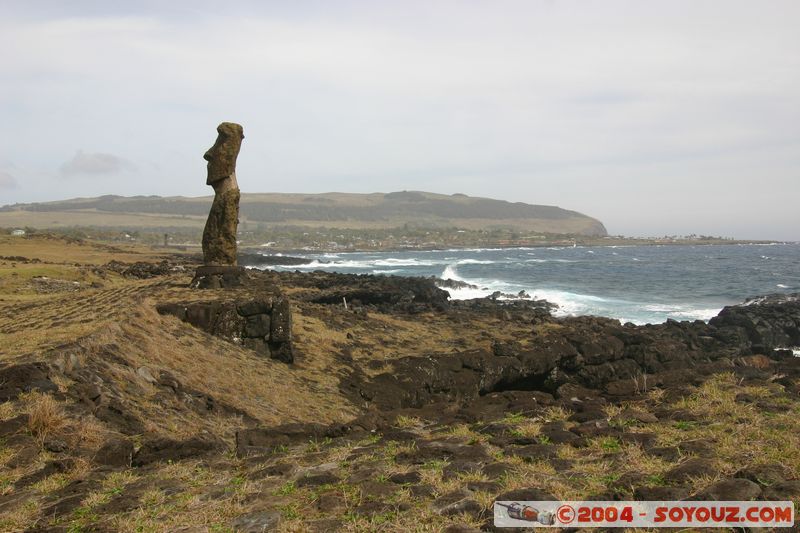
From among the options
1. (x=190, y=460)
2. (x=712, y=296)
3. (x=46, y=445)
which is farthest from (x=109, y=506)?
(x=712, y=296)

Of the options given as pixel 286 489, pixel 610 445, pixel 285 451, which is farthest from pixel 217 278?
pixel 610 445

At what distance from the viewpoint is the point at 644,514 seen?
4949 millimetres

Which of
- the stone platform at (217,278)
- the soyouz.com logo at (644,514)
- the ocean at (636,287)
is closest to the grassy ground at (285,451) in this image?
the soyouz.com logo at (644,514)

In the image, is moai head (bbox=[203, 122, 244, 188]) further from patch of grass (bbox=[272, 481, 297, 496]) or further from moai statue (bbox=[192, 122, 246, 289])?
patch of grass (bbox=[272, 481, 297, 496])

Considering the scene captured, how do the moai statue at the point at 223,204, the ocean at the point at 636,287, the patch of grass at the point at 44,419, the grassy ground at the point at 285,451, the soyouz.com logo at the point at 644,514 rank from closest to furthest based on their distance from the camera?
the soyouz.com logo at the point at 644,514
the grassy ground at the point at 285,451
the patch of grass at the point at 44,419
the moai statue at the point at 223,204
the ocean at the point at 636,287

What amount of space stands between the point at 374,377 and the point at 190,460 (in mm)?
8621

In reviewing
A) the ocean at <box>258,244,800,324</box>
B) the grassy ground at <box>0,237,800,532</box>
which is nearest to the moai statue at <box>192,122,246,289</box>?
the grassy ground at <box>0,237,800,532</box>

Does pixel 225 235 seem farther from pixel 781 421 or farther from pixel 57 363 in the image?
pixel 781 421

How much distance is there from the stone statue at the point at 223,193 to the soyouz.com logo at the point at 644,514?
16.3m

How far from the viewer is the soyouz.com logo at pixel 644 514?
4715 millimetres

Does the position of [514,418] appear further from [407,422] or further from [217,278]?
[217,278]

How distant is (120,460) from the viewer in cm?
729

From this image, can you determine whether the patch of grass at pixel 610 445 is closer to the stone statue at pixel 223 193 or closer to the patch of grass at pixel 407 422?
the patch of grass at pixel 407 422

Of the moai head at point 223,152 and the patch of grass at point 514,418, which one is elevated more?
the moai head at point 223,152
